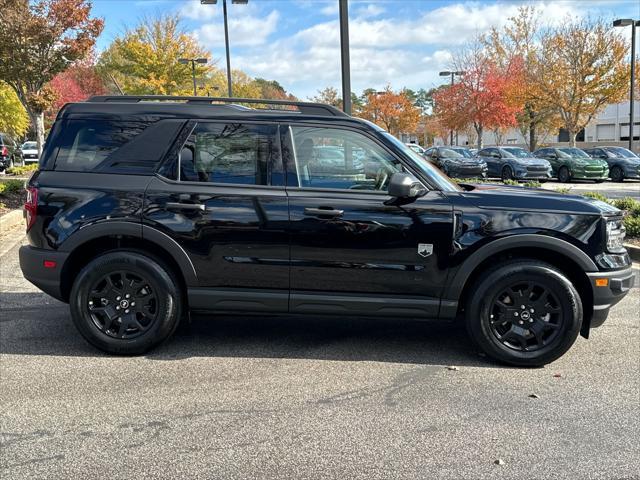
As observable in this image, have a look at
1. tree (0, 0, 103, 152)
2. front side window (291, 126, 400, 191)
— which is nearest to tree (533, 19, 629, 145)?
tree (0, 0, 103, 152)

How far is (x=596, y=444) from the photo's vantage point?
315 centimetres

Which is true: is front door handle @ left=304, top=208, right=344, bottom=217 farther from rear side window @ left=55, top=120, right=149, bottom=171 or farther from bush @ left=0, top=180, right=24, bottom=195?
bush @ left=0, top=180, right=24, bottom=195

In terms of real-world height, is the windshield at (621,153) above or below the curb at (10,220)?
above

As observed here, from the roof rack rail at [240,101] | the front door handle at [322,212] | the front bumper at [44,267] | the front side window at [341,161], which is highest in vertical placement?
the roof rack rail at [240,101]

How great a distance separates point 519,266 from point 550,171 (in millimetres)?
21255

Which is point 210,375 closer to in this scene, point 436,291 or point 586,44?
point 436,291

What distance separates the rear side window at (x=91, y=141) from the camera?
4.35 m

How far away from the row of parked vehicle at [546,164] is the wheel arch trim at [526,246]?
1893 centimetres

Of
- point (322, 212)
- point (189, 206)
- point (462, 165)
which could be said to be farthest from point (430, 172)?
point (462, 165)

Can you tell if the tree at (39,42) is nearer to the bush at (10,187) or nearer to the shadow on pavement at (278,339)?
the bush at (10,187)

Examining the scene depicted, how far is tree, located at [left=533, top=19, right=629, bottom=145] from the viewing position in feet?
103

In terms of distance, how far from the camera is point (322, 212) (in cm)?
411

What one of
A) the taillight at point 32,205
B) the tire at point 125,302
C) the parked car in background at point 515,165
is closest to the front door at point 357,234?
the tire at point 125,302

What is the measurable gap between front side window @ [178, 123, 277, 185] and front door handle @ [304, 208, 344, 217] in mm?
465
